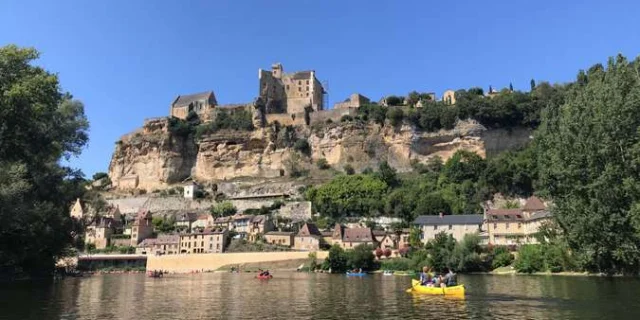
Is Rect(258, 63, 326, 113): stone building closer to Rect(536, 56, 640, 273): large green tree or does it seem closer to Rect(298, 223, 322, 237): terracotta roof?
Rect(298, 223, 322, 237): terracotta roof

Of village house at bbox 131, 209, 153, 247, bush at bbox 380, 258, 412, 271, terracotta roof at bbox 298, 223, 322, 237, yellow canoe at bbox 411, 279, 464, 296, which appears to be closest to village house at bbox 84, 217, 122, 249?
village house at bbox 131, 209, 153, 247

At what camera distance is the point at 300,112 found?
102438mm

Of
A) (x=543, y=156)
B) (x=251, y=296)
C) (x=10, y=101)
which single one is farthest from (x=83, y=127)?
(x=543, y=156)

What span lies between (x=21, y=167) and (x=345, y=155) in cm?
6726

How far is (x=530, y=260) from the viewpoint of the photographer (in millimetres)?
49188

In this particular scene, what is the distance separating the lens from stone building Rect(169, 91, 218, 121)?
109 m

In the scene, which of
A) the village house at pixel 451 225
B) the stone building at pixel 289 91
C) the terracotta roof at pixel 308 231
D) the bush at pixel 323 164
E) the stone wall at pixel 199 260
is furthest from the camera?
the stone building at pixel 289 91

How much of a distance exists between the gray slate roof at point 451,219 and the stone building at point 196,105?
55905 mm

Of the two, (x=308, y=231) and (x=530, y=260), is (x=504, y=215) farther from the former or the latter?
(x=308, y=231)

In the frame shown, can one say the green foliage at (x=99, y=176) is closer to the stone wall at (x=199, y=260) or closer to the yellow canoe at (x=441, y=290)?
the stone wall at (x=199, y=260)

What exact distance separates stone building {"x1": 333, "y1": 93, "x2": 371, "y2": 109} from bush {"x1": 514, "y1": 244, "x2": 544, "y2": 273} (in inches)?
2081

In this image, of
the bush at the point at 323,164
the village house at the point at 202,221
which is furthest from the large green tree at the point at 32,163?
the bush at the point at 323,164

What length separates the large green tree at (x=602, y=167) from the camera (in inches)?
1276

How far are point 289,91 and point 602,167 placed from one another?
79513 mm
